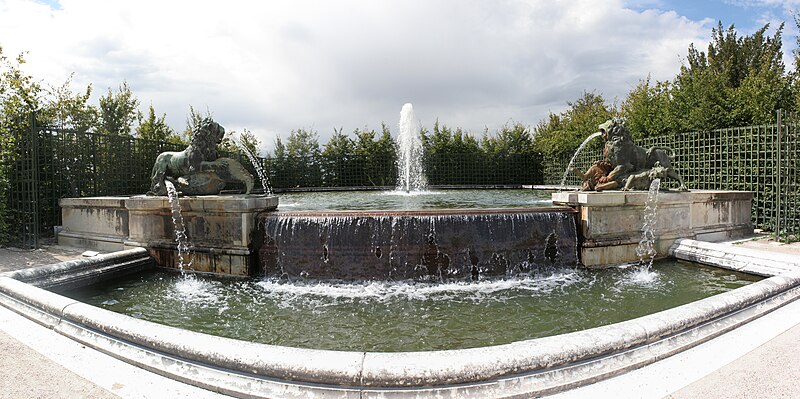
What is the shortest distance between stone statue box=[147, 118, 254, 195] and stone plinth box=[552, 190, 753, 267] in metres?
5.15

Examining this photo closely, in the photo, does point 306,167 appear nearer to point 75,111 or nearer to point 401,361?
point 75,111

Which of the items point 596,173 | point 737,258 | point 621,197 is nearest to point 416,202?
point 596,173

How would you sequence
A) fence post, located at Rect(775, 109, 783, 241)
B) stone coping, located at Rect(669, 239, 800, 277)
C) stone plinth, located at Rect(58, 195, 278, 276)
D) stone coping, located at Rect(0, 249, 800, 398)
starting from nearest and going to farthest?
stone coping, located at Rect(0, 249, 800, 398), stone coping, located at Rect(669, 239, 800, 277), stone plinth, located at Rect(58, 195, 278, 276), fence post, located at Rect(775, 109, 783, 241)

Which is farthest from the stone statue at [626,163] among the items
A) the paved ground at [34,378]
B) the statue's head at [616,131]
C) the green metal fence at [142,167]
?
the paved ground at [34,378]

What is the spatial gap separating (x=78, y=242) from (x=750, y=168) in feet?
41.5

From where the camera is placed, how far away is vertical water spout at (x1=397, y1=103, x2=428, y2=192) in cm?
1930

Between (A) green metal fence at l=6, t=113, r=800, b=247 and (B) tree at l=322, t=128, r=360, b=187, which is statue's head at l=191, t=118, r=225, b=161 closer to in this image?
(A) green metal fence at l=6, t=113, r=800, b=247

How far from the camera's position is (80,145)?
8922 mm

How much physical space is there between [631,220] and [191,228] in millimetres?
6713

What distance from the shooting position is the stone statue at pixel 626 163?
7.02 meters

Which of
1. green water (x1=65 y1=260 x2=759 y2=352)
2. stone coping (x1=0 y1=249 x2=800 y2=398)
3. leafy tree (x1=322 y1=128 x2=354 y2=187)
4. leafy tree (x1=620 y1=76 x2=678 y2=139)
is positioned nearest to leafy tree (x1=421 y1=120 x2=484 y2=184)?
leafy tree (x1=322 y1=128 x2=354 y2=187)

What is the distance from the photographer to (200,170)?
693cm

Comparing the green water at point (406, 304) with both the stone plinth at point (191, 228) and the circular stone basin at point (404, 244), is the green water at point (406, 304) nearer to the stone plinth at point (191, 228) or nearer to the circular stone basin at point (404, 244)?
the circular stone basin at point (404, 244)

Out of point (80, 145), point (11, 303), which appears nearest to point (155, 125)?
point (80, 145)
